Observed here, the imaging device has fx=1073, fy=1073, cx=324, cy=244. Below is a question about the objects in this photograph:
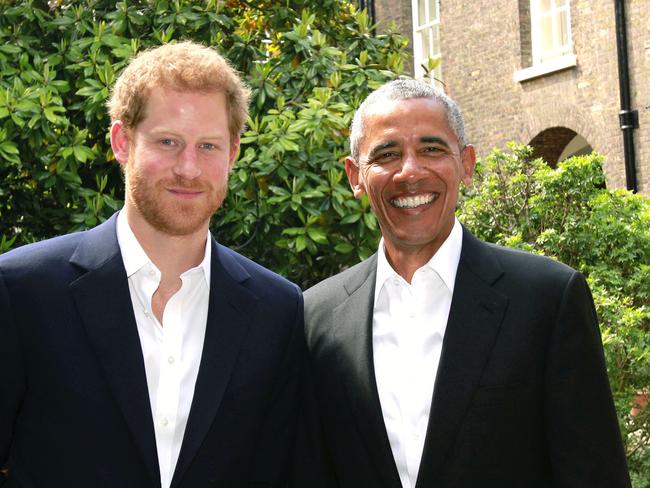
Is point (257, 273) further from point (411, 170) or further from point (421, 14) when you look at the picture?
point (421, 14)

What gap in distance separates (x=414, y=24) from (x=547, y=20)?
365 centimetres

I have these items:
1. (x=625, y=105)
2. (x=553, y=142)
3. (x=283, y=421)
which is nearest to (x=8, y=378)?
(x=283, y=421)

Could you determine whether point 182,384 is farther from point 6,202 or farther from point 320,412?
point 6,202

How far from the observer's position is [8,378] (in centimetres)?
308

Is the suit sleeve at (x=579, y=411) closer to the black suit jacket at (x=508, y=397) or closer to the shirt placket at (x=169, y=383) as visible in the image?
the black suit jacket at (x=508, y=397)

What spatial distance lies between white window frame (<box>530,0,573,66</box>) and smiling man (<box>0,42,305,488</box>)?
14.2 meters

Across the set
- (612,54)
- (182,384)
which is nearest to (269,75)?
(182,384)

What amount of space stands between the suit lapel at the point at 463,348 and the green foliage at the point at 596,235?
113 inches

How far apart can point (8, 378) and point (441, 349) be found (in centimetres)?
132

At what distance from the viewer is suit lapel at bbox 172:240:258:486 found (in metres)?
3.21

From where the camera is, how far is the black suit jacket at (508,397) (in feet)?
10.7

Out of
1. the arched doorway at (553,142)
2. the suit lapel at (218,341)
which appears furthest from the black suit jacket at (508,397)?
the arched doorway at (553,142)

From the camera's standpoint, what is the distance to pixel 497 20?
18.1m

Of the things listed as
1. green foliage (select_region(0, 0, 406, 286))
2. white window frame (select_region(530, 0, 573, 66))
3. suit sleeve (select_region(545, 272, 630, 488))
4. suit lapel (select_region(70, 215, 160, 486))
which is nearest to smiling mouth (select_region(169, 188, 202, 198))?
suit lapel (select_region(70, 215, 160, 486))
